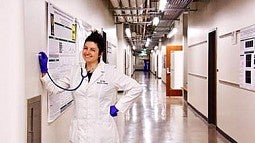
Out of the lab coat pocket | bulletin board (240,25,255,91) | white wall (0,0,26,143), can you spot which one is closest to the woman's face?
the lab coat pocket

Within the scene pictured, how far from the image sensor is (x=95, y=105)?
2.84 metres

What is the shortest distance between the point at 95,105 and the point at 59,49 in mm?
938

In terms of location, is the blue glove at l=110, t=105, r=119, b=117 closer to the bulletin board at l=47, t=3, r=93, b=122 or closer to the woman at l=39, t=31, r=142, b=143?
the woman at l=39, t=31, r=142, b=143

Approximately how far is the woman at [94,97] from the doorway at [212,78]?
5151 mm

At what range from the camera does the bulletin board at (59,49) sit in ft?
10.3

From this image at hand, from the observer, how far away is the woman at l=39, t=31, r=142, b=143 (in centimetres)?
282

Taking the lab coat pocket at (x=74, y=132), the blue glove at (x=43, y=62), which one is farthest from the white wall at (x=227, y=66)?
the blue glove at (x=43, y=62)

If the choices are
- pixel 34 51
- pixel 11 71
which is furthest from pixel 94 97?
pixel 11 71

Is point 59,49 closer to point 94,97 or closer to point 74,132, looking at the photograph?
point 94,97

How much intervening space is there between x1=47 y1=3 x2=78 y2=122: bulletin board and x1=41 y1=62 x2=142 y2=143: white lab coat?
32 cm

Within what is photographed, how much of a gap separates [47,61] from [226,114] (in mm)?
4364

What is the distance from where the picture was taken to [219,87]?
7.02 meters

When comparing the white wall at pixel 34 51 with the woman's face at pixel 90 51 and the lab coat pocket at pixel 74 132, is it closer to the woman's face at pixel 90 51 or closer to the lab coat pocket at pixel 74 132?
the lab coat pocket at pixel 74 132

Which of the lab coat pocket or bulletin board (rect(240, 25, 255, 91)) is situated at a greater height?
bulletin board (rect(240, 25, 255, 91))
